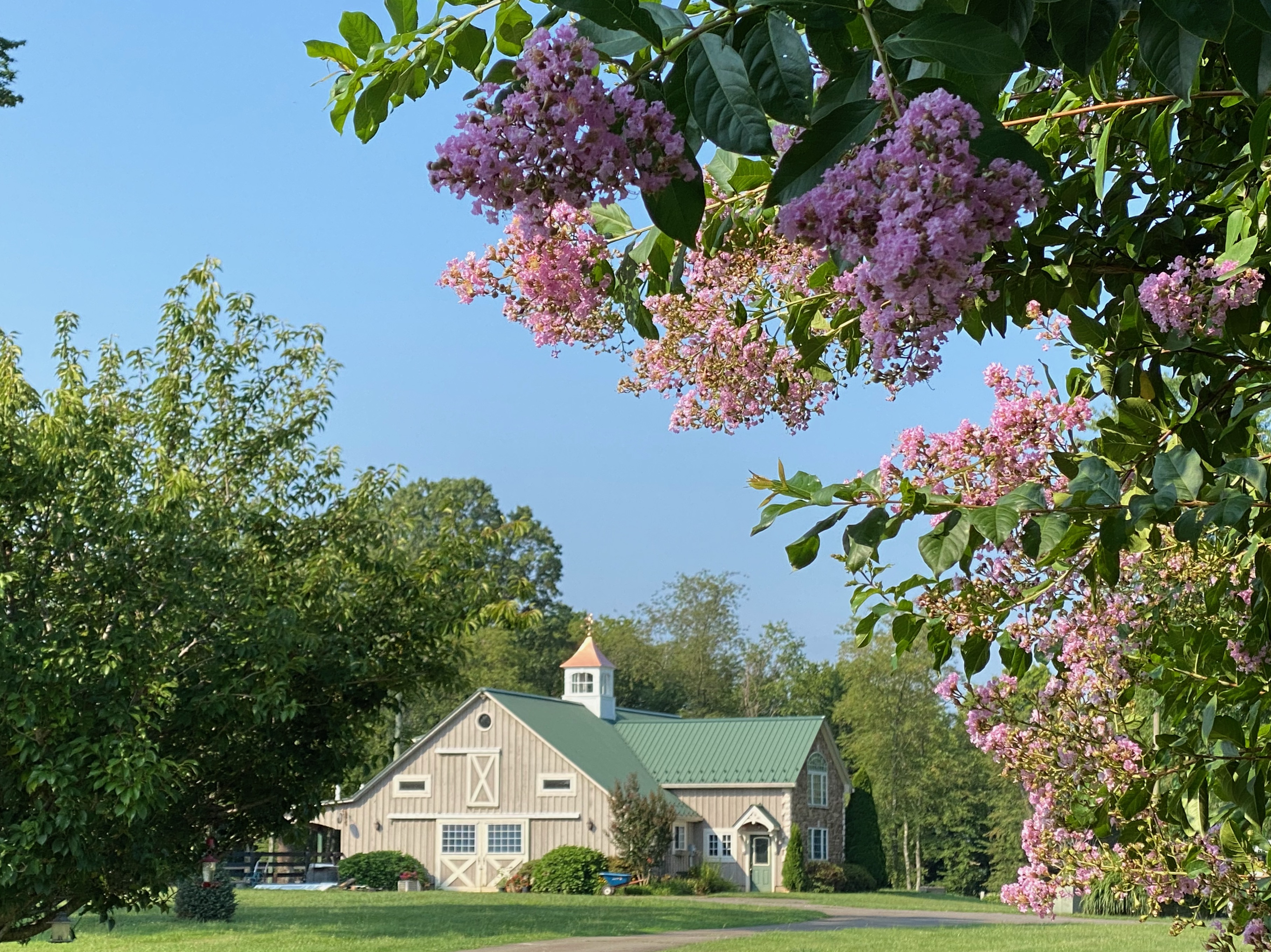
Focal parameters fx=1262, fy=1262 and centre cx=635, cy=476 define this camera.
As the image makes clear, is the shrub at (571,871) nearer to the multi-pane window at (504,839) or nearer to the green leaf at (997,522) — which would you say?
the multi-pane window at (504,839)

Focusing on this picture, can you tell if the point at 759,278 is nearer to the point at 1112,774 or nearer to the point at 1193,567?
the point at 1193,567

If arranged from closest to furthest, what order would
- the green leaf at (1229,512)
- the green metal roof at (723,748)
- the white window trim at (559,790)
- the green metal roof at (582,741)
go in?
the green leaf at (1229,512), the white window trim at (559,790), the green metal roof at (582,741), the green metal roof at (723,748)

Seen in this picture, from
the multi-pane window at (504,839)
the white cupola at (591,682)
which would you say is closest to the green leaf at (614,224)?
the multi-pane window at (504,839)

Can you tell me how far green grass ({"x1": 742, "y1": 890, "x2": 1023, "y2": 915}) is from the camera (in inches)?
1213

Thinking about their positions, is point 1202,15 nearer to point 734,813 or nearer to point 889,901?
point 889,901

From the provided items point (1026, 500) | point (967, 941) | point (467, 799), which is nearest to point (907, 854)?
point (467, 799)

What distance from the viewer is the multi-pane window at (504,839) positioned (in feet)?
114

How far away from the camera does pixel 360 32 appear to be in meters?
1.85

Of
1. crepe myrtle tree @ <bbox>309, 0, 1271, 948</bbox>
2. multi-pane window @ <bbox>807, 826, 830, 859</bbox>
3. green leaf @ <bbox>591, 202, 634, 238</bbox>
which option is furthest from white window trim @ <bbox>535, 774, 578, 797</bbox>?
green leaf @ <bbox>591, 202, 634, 238</bbox>

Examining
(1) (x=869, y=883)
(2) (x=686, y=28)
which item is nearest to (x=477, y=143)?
(2) (x=686, y=28)

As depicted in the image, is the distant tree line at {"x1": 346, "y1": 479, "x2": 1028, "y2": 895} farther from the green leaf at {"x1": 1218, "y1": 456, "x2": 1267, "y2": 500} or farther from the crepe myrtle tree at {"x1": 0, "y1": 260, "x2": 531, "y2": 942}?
the green leaf at {"x1": 1218, "y1": 456, "x2": 1267, "y2": 500}

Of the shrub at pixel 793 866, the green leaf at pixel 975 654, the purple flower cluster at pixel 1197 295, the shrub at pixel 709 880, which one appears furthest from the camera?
the shrub at pixel 793 866

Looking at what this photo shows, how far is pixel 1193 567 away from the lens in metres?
3.38

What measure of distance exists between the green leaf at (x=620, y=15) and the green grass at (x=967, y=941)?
54.5ft
